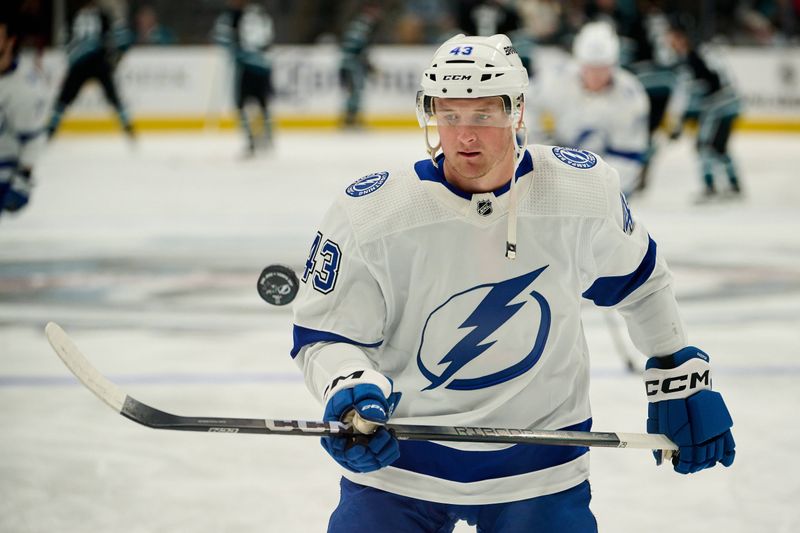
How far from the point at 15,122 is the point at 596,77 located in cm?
247

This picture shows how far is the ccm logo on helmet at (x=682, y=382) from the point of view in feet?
6.67

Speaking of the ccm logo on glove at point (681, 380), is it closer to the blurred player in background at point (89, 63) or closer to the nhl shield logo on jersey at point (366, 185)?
the nhl shield logo on jersey at point (366, 185)

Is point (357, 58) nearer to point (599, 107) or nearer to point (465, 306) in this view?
point (599, 107)

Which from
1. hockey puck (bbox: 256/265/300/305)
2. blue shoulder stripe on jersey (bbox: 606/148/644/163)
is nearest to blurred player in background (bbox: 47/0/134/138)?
blue shoulder stripe on jersey (bbox: 606/148/644/163)

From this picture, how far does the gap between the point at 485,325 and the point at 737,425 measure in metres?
2.20

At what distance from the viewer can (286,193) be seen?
9.59 m

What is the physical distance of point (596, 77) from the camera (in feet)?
17.5

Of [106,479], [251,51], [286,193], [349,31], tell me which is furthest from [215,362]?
[349,31]

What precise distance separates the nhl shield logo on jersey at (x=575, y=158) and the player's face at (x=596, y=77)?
332 centimetres

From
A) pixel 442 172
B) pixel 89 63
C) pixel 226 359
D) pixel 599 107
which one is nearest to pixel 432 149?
pixel 442 172

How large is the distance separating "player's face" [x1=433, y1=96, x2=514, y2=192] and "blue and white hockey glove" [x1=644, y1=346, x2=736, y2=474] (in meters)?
0.44

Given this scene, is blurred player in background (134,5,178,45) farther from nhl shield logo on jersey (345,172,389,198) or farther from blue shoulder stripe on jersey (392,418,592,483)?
blue shoulder stripe on jersey (392,418,592,483)

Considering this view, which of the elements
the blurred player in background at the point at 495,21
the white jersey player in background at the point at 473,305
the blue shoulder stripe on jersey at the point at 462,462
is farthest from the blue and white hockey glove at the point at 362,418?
the blurred player in background at the point at 495,21

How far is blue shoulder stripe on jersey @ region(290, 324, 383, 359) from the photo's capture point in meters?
1.91
